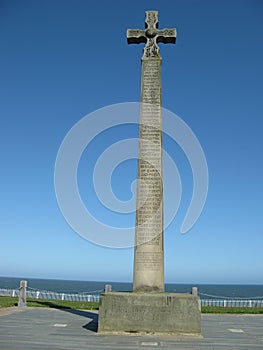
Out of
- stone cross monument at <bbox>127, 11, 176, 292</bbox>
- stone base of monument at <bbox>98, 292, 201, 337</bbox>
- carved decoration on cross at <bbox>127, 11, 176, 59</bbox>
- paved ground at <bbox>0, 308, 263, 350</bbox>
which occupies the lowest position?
paved ground at <bbox>0, 308, 263, 350</bbox>

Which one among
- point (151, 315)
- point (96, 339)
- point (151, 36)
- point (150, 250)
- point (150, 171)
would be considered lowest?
point (96, 339)

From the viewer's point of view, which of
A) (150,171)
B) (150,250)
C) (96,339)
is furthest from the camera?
(150,171)

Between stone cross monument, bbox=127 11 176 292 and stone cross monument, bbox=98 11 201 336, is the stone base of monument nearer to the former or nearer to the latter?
stone cross monument, bbox=98 11 201 336

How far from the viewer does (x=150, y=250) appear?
10578 millimetres

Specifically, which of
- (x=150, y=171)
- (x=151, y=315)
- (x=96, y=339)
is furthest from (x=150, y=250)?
(x=96, y=339)

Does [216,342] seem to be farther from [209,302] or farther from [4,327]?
[209,302]

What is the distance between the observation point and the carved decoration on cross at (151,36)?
494 inches

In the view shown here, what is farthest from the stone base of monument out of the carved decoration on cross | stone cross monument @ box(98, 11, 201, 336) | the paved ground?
the carved decoration on cross

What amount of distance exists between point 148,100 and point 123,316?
6.55 m

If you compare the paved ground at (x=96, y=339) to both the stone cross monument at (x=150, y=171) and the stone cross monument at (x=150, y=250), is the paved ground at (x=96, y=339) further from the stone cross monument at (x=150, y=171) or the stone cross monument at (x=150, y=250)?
the stone cross monument at (x=150, y=171)

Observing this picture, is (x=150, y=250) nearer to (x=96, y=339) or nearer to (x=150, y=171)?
(x=150, y=171)

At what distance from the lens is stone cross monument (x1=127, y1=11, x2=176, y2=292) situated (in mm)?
10469

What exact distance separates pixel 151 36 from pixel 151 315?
8.99m

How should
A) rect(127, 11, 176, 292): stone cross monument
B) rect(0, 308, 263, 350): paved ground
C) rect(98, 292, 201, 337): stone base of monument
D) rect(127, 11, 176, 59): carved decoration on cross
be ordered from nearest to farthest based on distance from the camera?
rect(0, 308, 263, 350): paved ground, rect(98, 292, 201, 337): stone base of monument, rect(127, 11, 176, 292): stone cross monument, rect(127, 11, 176, 59): carved decoration on cross
